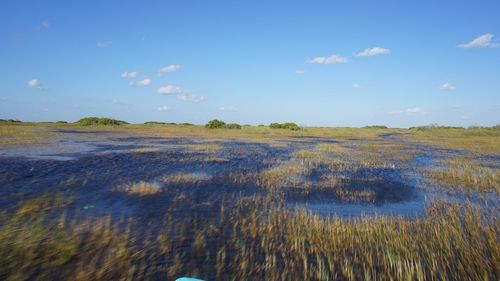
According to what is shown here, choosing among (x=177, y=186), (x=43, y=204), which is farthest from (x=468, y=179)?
(x=43, y=204)

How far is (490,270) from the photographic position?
20.7 feet

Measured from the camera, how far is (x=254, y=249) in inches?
278

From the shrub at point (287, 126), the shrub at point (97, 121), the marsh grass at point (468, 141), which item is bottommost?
the marsh grass at point (468, 141)

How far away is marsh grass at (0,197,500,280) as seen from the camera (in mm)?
5918

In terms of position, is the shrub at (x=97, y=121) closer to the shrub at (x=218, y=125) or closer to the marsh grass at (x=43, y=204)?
the shrub at (x=218, y=125)

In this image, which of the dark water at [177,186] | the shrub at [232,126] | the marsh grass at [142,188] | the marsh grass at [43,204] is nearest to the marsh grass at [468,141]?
the dark water at [177,186]

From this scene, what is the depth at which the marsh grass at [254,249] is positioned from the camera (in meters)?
5.92

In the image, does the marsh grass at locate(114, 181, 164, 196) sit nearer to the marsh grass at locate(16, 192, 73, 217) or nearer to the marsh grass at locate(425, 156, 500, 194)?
the marsh grass at locate(16, 192, 73, 217)

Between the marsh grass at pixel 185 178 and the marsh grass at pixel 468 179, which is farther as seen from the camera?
the marsh grass at pixel 468 179

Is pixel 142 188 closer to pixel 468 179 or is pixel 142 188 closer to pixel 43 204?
pixel 43 204

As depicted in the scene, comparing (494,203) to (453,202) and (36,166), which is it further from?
(36,166)

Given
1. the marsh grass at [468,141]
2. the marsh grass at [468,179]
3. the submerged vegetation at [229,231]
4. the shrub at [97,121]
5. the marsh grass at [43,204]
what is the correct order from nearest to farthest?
1. the submerged vegetation at [229,231]
2. the marsh grass at [43,204]
3. the marsh grass at [468,179]
4. the marsh grass at [468,141]
5. the shrub at [97,121]

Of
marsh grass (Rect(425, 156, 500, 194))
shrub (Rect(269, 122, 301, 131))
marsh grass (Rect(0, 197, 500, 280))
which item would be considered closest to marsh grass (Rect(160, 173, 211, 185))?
marsh grass (Rect(0, 197, 500, 280))

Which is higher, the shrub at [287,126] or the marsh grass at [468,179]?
the shrub at [287,126]
